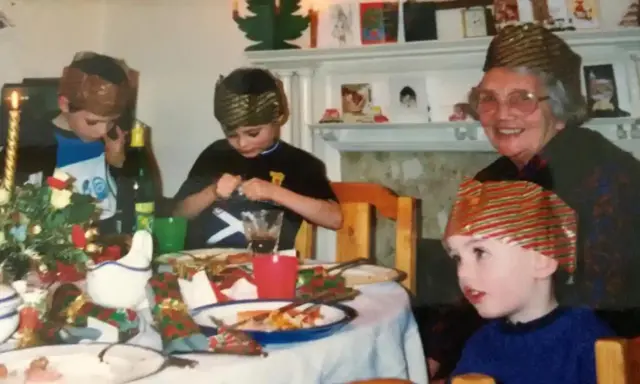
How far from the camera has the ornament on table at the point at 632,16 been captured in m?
1.13

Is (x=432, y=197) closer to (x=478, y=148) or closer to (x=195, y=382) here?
(x=478, y=148)

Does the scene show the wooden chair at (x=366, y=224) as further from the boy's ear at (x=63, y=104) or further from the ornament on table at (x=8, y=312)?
the ornament on table at (x=8, y=312)

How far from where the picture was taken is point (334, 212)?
4.26 feet

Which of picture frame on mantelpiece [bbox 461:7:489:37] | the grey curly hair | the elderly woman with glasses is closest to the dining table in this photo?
the elderly woman with glasses

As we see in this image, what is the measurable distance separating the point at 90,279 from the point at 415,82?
2.50ft

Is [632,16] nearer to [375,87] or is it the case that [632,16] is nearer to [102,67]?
[375,87]

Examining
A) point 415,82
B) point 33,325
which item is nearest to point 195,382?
point 33,325

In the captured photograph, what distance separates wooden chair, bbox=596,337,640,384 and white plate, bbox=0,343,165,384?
39 centimetres

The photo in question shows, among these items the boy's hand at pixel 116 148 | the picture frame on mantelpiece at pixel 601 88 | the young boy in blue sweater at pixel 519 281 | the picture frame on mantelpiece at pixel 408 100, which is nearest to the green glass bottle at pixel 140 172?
the boy's hand at pixel 116 148

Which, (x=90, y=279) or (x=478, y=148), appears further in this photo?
(x=478, y=148)

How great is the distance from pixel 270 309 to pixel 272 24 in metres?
0.72

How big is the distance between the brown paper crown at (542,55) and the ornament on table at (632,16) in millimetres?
101

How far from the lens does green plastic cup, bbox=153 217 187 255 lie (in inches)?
45.8

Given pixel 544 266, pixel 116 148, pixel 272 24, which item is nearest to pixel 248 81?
pixel 272 24
